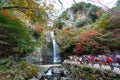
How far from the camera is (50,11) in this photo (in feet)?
19.4

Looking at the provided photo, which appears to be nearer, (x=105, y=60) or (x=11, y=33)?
(x=11, y=33)

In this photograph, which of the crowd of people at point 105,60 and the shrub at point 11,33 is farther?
the crowd of people at point 105,60

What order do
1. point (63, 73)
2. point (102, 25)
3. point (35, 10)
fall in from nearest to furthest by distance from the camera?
point (35, 10), point (63, 73), point (102, 25)

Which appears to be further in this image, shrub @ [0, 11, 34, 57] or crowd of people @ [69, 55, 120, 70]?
crowd of people @ [69, 55, 120, 70]

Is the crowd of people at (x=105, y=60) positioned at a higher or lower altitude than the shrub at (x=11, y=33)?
lower

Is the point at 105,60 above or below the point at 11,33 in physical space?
below

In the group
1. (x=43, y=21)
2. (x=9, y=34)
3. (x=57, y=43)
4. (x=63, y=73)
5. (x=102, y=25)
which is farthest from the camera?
(x=57, y=43)

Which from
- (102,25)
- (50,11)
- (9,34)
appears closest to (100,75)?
(50,11)

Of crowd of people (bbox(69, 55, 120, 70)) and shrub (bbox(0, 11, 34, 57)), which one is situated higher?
shrub (bbox(0, 11, 34, 57))

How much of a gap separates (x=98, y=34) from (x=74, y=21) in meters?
14.7

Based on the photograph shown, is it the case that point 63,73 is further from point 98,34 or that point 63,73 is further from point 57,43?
point 57,43

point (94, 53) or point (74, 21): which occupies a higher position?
point (74, 21)

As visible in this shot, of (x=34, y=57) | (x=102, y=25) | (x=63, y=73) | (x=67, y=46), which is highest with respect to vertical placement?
(x=102, y=25)

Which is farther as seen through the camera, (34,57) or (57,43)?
(57,43)
